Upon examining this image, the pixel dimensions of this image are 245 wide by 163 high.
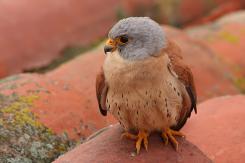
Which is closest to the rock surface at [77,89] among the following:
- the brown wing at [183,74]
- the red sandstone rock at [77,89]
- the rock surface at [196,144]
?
the red sandstone rock at [77,89]

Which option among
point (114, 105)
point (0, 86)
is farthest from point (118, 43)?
point (0, 86)

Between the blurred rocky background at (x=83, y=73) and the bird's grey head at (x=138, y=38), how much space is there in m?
0.62

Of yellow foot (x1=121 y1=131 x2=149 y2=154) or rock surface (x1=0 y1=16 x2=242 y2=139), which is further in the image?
rock surface (x1=0 y1=16 x2=242 y2=139)

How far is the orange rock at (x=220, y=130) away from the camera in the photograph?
3.66 meters

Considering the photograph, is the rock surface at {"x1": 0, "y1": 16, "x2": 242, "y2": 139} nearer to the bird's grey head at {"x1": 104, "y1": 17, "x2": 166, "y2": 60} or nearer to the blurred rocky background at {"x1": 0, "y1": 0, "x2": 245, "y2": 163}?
the blurred rocky background at {"x1": 0, "y1": 0, "x2": 245, "y2": 163}

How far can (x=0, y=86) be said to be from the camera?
4398 millimetres

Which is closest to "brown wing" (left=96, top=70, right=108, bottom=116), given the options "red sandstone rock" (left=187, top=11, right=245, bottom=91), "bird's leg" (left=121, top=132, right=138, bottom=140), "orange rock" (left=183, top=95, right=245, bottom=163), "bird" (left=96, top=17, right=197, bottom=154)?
"bird" (left=96, top=17, right=197, bottom=154)

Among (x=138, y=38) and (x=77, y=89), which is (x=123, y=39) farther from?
(x=77, y=89)

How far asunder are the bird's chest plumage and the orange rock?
44 cm

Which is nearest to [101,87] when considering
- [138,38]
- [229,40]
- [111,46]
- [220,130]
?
[111,46]

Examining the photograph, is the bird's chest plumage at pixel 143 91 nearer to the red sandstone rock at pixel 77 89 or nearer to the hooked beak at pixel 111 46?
the hooked beak at pixel 111 46

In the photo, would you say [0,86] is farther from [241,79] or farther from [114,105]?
[241,79]

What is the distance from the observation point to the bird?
3.21 meters

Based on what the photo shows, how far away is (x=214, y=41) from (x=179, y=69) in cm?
303
